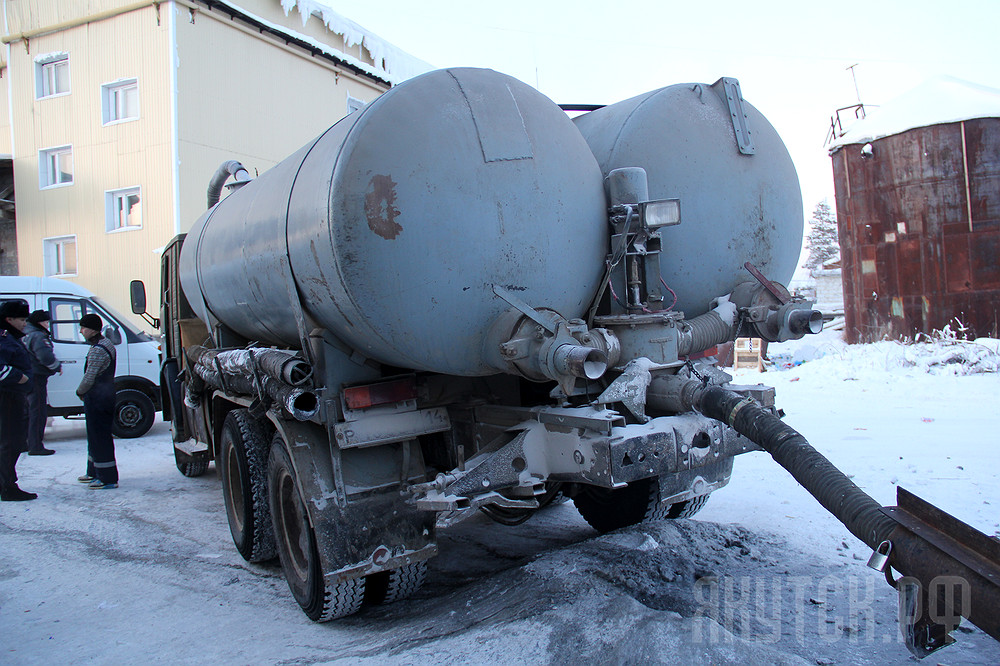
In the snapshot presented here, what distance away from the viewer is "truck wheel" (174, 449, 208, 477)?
23.9 ft

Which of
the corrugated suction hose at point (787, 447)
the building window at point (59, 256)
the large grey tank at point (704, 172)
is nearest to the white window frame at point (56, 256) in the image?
the building window at point (59, 256)

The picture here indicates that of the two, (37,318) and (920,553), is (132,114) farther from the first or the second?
(920,553)

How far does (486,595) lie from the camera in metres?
3.62

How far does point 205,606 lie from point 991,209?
43.8 ft

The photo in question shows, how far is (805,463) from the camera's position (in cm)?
259

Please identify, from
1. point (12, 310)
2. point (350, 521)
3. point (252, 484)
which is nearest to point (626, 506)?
point (350, 521)

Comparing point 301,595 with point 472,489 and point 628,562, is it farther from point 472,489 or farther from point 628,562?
point 628,562

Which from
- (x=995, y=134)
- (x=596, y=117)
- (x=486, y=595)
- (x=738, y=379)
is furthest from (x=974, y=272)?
(x=486, y=595)

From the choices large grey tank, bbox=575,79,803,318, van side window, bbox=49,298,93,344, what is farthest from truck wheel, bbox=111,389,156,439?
large grey tank, bbox=575,79,803,318

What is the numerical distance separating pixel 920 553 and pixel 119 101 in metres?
19.5

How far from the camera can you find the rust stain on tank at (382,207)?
294 centimetres

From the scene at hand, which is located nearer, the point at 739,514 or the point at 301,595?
the point at 301,595

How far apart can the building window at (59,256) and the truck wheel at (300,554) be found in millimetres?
A: 17287

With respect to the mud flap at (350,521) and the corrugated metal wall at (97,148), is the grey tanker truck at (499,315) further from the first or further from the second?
the corrugated metal wall at (97,148)
